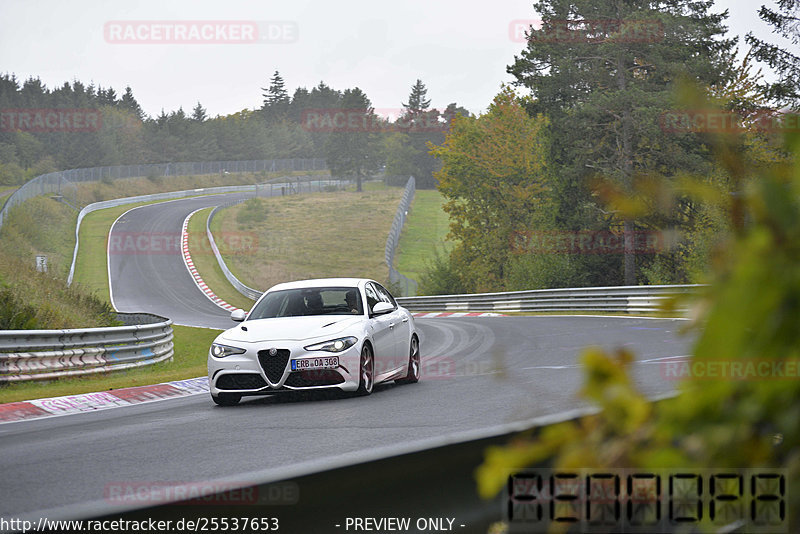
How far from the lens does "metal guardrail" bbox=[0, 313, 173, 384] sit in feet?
51.3

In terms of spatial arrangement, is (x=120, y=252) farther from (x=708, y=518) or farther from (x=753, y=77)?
(x=708, y=518)

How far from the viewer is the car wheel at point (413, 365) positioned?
14258 mm

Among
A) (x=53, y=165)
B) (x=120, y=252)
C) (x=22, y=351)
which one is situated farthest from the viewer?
(x=53, y=165)

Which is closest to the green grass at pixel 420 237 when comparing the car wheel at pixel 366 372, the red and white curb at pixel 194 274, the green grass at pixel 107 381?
the red and white curb at pixel 194 274

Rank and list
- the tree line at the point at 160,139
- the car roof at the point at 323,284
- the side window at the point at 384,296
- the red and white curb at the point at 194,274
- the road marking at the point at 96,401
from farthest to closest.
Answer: the tree line at the point at 160,139
the red and white curb at the point at 194,274
the side window at the point at 384,296
the car roof at the point at 323,284
the road marking at the point at 96,401

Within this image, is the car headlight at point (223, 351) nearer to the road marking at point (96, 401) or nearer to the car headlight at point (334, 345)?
the car headlight at point (334, 345)

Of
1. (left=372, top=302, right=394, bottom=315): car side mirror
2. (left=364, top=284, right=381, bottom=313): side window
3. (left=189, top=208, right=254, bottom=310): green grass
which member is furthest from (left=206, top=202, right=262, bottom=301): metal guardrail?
(left=372, top=302, right=394, bottom=315): car side mirror

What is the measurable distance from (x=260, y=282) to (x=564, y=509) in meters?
64.5

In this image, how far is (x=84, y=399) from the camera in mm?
14328

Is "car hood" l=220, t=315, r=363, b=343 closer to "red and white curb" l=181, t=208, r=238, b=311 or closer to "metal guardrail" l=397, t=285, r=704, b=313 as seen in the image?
"metal guardrail" l=397, t=285, r=704, b=313

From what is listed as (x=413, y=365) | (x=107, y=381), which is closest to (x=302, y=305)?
A: (x=413, y=365)

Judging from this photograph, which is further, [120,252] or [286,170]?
[286,170]

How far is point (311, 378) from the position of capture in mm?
11859

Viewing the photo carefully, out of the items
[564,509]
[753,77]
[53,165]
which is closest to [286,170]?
[53,165]
